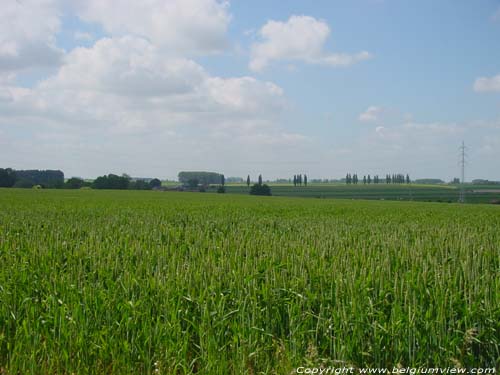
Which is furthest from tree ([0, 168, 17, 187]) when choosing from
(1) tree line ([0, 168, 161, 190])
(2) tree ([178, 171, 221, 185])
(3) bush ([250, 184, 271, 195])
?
(3) bush ([250, 184, 271, 195])

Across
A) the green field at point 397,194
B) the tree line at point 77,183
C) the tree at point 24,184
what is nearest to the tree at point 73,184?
the tree line at point 77,183

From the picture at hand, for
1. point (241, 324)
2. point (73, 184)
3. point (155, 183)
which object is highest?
point (155, 183)

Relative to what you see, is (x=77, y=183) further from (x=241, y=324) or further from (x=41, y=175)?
(x=241, y=324)

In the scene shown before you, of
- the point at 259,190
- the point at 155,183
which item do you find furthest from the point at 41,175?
the point at 259,190

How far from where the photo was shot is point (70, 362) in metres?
4.36

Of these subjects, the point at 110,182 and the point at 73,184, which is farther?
the point at 110,182

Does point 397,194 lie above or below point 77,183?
below

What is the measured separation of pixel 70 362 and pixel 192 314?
4.34 feet

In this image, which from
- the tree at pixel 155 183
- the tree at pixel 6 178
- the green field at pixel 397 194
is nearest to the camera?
the green field at pixel 397 194

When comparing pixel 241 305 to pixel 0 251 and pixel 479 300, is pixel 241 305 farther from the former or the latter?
pixel 0 251

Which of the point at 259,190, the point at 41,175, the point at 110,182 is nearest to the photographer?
the point at 259,190

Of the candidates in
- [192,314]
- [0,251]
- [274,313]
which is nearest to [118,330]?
[192,314]

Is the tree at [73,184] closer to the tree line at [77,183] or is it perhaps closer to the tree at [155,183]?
the tree line at [77,183]

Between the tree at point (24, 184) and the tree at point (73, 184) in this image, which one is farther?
the tree at point (73, 184)
